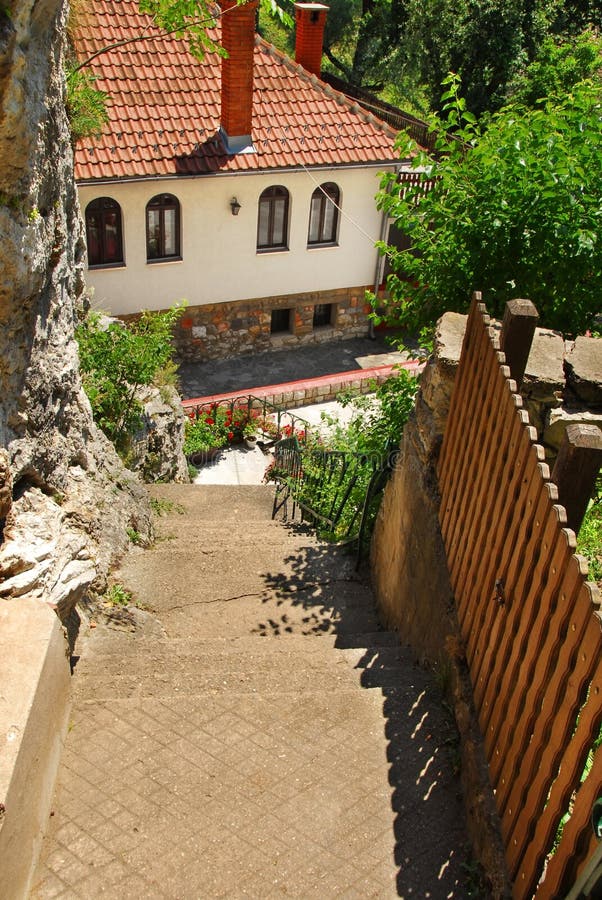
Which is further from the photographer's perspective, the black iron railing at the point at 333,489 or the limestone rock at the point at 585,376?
the black iron railing at the point at 333,489

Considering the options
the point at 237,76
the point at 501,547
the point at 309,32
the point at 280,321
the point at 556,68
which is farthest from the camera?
the point at 556,68

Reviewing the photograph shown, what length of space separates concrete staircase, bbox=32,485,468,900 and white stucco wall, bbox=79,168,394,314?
403 inches

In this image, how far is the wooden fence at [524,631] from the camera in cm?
271

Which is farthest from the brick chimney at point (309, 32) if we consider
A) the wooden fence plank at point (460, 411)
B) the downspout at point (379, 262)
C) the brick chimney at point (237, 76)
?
the wooden fence plank at point (460, 411)

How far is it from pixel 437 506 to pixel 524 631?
6.56 feet

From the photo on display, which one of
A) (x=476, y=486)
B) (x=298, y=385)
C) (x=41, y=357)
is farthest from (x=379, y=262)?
(x=476, y=486)

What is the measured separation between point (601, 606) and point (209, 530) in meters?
6.24

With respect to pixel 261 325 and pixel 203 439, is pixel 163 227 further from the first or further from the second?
pixel 203 439

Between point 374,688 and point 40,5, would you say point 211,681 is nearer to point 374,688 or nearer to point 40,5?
point 374,688

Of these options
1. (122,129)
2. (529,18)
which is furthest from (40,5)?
(529,18)

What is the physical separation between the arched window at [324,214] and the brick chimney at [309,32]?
10.2 ft

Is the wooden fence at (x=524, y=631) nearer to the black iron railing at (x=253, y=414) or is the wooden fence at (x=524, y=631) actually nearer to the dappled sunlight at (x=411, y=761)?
the dappled sunlight at (x=411, y=761)

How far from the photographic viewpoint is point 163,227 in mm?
14836

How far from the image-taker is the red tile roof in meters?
13.6
